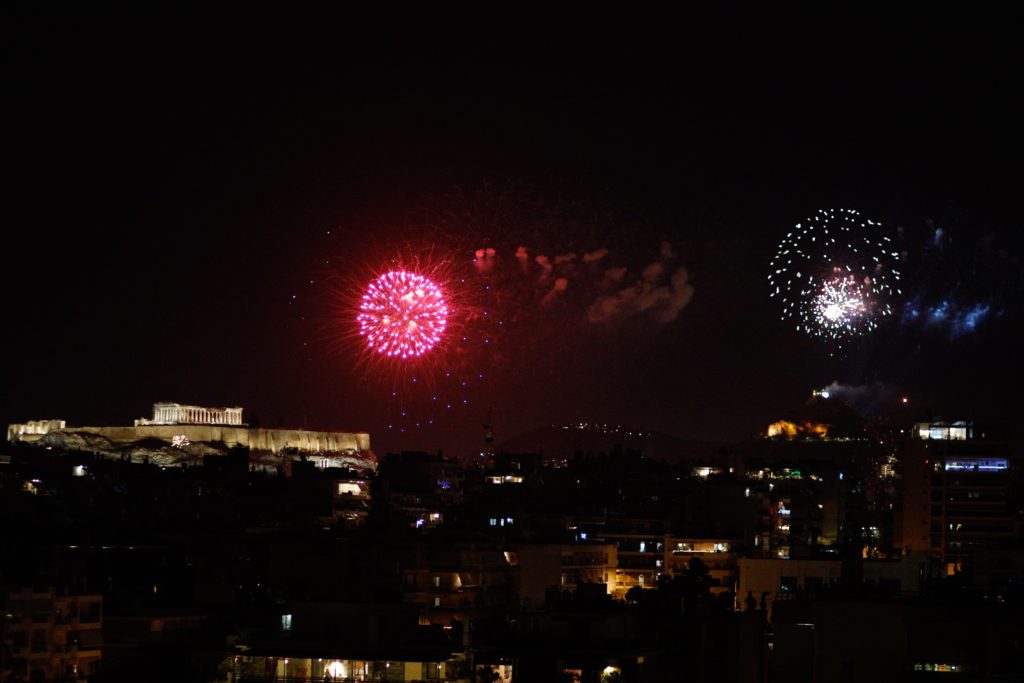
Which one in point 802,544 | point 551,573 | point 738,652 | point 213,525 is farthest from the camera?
point 802,544

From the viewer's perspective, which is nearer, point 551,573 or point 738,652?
point 738,652

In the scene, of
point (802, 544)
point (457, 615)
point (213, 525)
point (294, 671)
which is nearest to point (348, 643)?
point (294, 671)

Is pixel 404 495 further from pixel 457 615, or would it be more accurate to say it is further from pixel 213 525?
pixel 457 615

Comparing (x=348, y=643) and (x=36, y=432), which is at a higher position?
(x=36, y=432)

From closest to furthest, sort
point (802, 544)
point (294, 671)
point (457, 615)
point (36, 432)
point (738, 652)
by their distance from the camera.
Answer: point (294, 671) → point (738, 652) → point (457, 615) → point (802, 544) → point (36, 432)
